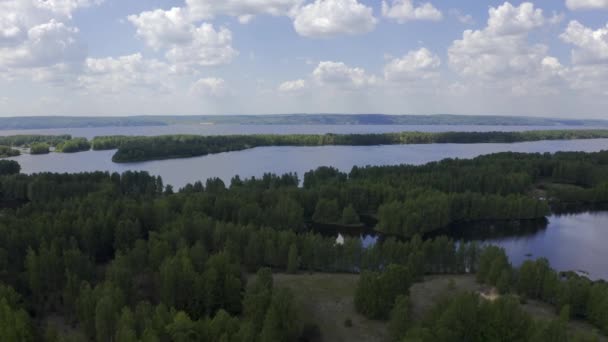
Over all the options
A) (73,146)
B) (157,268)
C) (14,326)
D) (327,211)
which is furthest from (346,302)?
(73,146)

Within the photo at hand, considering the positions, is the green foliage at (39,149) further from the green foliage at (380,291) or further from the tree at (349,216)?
the green foliage at (380,291)

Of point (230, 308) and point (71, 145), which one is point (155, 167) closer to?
point (71, 145)

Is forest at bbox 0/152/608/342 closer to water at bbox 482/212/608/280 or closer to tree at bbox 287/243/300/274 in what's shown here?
tree at bbox 287/243/300/274

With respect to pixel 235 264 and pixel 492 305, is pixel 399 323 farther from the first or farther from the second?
pixel 235 264

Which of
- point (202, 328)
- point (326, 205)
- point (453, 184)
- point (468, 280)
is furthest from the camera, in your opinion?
point (453, 184)

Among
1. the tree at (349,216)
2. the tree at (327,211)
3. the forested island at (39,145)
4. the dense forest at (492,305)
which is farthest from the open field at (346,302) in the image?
the forested island at (39,145)

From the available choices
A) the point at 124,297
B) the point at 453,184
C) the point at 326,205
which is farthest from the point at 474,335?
the point at 453,184

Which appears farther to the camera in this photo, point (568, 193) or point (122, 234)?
point (568, 193)
